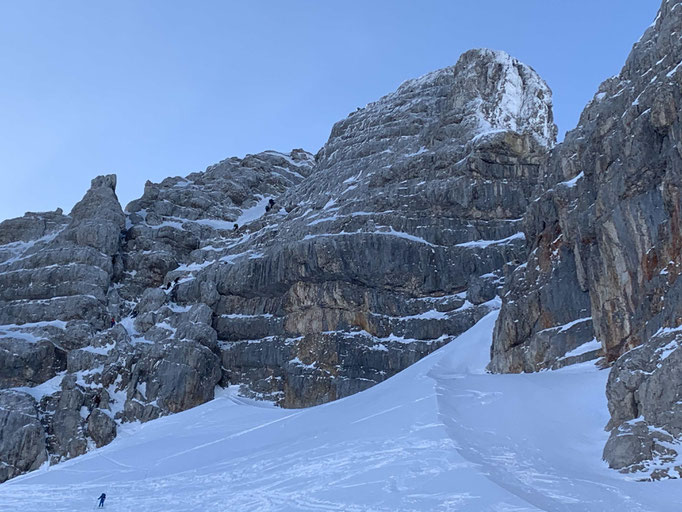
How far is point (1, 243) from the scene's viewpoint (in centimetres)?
9000

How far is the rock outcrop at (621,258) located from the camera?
25.3 metres

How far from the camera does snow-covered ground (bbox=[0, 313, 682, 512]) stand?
21.4 m

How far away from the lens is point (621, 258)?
35.0 m

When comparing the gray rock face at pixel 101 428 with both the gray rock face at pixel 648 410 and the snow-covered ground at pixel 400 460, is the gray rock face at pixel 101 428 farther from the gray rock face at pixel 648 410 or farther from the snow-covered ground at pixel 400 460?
the gray rock face at pixel 648 410

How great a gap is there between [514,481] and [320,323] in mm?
43422

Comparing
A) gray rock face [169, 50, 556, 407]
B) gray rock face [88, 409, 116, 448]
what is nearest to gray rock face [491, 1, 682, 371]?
gray rock face [169, 50, 556, 407]

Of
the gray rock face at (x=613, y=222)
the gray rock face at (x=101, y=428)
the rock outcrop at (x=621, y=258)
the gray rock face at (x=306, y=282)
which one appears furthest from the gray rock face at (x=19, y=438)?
the gray rock face at (x=613, y=222)

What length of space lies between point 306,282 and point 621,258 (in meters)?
37.1

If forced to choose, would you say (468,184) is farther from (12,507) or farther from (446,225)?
(12,507)

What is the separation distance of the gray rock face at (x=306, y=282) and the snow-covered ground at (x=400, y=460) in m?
16.6

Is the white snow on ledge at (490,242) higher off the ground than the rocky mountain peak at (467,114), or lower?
lower

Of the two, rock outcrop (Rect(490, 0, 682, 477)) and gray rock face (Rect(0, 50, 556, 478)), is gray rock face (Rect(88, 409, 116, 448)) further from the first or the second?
rock outcrop (Rect(490, 0, 682, 477))

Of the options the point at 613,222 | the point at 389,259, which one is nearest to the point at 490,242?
the point at 389,259

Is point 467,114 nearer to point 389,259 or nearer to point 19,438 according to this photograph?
point 389,259
